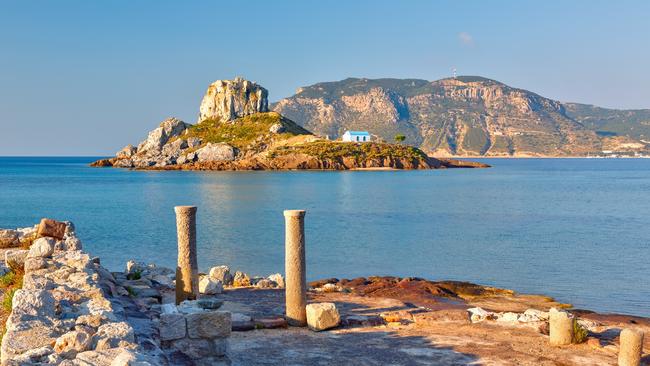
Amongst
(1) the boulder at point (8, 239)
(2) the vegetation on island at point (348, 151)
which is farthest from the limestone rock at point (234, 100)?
(1) the boulder at point (8, 239)

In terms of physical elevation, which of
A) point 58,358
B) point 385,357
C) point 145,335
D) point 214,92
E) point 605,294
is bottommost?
point 605,294

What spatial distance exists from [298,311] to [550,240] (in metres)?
28.9

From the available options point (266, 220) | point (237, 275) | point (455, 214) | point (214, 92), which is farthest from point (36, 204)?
point (214, 92)

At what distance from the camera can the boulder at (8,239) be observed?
19641 mm

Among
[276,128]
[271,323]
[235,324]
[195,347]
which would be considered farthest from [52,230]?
[276,128]

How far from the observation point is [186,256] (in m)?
15.7

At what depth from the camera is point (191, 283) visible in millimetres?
15758

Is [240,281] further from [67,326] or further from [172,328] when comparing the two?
[67,326]

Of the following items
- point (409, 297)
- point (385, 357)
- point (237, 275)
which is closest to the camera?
point (385, 357)

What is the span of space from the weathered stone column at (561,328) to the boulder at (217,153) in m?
136

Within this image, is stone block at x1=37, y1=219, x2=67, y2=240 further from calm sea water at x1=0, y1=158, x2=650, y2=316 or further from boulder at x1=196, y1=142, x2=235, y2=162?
boulder at x1=196, y1=142, x2=235, y2=162

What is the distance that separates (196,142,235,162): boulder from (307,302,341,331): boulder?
13406 cm

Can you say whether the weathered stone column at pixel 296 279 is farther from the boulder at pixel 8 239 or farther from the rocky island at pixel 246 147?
the rocky island at pixel 246 147

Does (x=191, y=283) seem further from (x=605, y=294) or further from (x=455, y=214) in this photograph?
(x=455, y=214)
